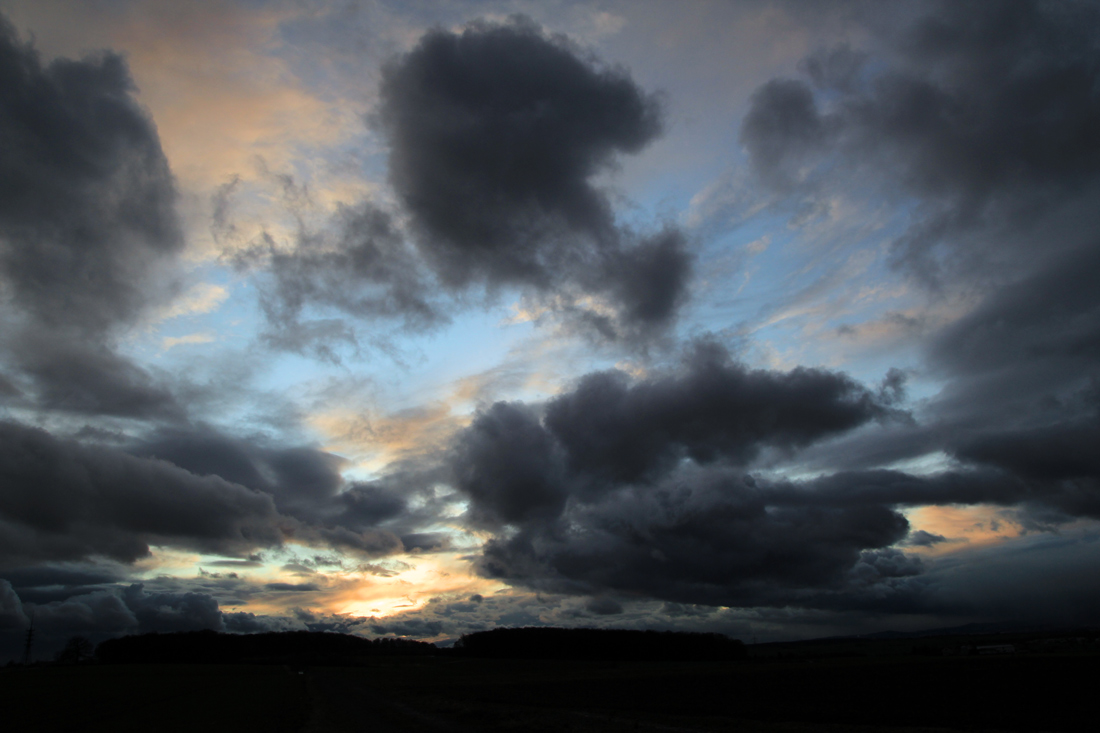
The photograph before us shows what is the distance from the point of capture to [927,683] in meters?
67.9

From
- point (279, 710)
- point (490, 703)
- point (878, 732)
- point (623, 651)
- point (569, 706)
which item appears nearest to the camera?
point (878, 732)

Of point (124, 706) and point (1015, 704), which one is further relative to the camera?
point (124, 706)

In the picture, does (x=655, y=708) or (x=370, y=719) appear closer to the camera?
(x=370, y=719)

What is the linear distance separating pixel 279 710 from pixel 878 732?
4748 cm

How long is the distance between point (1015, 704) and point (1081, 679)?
24.1 metres

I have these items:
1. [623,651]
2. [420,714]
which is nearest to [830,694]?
[420,714]

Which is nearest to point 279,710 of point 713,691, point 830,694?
point 713,691

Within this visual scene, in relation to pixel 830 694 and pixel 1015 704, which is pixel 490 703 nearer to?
pixel 830 694

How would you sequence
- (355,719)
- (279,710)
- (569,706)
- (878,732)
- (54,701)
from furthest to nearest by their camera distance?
1. (54,701)
2. (569,706)
3. (279,710)
4. (355,719)
5. (878,732)

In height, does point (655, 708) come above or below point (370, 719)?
below

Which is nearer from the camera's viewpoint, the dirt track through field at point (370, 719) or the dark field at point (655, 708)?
the dirt track through field at point (370, 719)

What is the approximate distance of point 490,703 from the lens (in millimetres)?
60531

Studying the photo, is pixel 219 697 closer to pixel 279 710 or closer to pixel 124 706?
pixel 124 706

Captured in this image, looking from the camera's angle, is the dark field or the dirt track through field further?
the dark field
